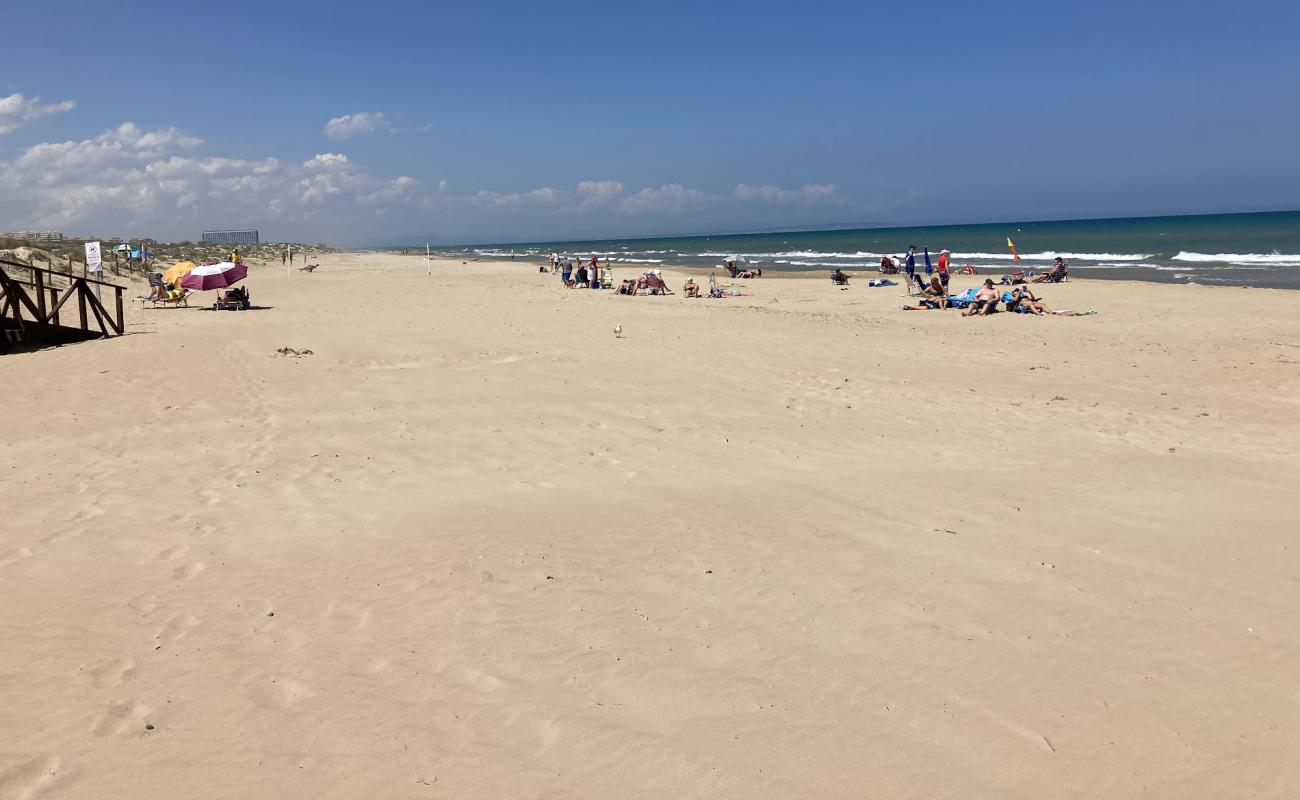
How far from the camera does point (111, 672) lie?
3.95 meters

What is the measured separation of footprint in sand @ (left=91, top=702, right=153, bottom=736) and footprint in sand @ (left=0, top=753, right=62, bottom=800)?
213mm

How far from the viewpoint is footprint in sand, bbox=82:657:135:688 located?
151 inches

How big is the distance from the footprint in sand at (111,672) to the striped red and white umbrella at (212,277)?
19.9 m

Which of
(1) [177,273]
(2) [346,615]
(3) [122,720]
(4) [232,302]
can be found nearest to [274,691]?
(3) [122,720]

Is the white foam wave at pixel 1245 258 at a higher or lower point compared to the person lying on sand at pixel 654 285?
higher

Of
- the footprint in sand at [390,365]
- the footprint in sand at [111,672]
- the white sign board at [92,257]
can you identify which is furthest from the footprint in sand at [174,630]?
the white sign board at [92,257]

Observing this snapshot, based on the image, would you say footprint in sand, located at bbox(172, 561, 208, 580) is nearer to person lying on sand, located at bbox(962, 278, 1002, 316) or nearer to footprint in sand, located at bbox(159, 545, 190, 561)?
footprint in sand, located at bbox(159, 545, 190, 561)

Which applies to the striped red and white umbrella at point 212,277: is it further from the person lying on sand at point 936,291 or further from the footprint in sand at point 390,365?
the person lying on sand at point 936,291

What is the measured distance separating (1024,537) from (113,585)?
6171mm

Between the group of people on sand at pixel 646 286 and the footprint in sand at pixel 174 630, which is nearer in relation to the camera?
the footprint in sand at pixel 174 630

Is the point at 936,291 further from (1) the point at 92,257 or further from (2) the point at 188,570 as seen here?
(2) the point at 188,570

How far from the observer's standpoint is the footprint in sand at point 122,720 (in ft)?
11.3

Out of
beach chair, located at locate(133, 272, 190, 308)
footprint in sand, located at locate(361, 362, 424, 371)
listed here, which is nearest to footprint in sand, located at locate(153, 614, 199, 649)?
footprint in sand, located at locate(361, 362, 424, 371)

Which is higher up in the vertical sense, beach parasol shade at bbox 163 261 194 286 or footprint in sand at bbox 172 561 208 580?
beach parasol shade at bbox 163 261 194 286
